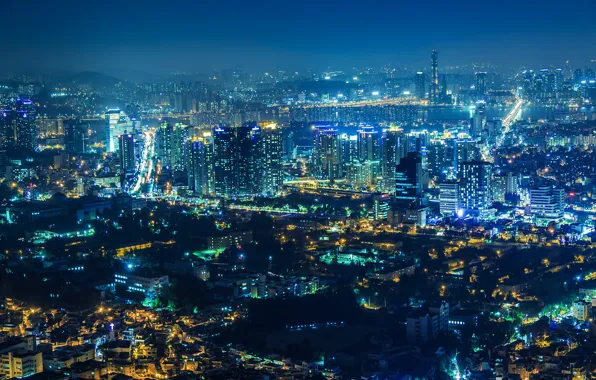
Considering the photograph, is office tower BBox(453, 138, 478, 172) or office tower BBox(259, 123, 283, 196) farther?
office tower BBox(453, 138, 478, 172)

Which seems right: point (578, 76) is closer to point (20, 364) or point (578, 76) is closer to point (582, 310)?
point (582, 310)

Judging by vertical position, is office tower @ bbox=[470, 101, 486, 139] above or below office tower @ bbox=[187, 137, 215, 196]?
above

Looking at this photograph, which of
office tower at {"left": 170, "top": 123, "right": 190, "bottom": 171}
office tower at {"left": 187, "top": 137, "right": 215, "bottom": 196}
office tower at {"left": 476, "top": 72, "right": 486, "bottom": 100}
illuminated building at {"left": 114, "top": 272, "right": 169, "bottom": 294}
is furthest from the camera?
office tower at {"left": 476, "top": 72, "right": 486, "bottom": 100}

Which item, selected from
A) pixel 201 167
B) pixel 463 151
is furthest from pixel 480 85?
pixel 201 167

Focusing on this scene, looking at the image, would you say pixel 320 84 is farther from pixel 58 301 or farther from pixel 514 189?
pixel 58 301

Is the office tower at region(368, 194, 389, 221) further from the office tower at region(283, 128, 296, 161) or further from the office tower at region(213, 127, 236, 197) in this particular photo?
the office tower at region(283, 128, 296, 161)

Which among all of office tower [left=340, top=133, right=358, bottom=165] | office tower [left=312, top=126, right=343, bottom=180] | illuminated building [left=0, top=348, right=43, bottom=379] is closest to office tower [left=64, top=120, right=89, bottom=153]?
office tower [left=312, top=126, right=343, bottom=180]
